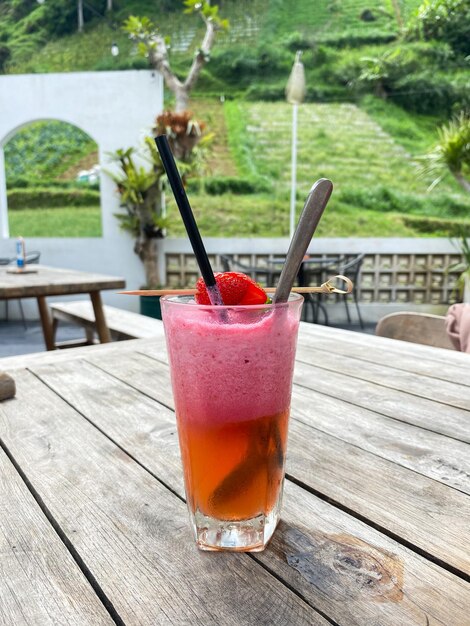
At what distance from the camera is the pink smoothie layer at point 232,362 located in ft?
1.55

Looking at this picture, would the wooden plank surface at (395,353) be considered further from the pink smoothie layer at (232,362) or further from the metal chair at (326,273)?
the metal chair at (326,273)

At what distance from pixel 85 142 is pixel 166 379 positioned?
14117mm

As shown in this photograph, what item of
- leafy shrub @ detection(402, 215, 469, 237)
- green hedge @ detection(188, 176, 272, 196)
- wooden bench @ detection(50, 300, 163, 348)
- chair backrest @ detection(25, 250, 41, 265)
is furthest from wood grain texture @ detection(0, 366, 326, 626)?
leafy shrub @ detection(402, 215, 469, 237)

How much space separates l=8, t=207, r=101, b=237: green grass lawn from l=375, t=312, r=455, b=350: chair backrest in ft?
37.2

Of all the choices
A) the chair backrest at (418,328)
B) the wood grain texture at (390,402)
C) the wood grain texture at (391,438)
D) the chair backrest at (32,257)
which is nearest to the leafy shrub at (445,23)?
the chair backrest at (32,257)

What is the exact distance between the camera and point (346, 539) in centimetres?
50

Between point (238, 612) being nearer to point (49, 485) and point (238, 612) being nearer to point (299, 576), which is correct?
point (299, 576)

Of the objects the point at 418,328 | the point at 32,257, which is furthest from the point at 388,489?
the point at 32,257

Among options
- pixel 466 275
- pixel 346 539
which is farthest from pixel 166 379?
pixel 466 275

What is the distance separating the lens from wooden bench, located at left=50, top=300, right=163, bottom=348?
2.55 meters

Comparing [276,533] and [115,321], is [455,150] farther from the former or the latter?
[276,533]

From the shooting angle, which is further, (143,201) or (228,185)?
(228,185)

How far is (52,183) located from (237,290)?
45.8 feet

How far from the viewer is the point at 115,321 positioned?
9.75ft
